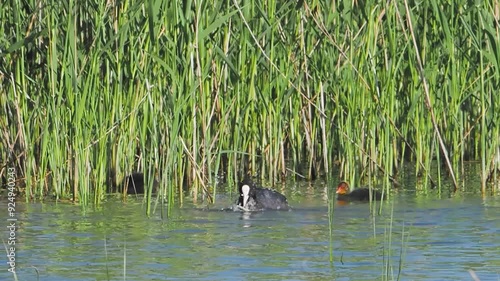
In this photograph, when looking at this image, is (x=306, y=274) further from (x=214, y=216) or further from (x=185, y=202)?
(x=185, y=202)

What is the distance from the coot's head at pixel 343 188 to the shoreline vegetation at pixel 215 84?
0.09 meters

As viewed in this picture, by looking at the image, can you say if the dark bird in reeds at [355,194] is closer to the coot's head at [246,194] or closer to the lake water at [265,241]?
the lake water at [265,241]

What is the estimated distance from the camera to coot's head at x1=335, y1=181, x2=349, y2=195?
935cm

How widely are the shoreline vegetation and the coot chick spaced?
328 mm

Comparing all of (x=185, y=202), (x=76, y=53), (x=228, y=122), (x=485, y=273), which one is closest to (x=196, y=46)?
(x=76, y=53)

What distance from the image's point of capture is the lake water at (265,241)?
6172 millimetres

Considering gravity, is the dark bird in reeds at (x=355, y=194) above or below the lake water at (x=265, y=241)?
above

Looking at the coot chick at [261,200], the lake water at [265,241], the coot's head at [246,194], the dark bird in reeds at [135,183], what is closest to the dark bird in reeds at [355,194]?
the lake water at [265,241]

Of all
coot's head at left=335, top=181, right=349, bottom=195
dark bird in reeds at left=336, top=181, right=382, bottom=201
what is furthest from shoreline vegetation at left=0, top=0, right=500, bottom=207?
dark bird in reeds at left=336, top=181, right=382, bottom=201

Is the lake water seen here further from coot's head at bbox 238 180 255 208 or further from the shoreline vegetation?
the shoreline vegetation

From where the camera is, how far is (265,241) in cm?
727

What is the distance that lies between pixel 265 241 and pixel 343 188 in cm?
232

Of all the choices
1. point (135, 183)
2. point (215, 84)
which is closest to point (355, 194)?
point (215, 84)

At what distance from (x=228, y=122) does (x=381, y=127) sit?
4.97ft
